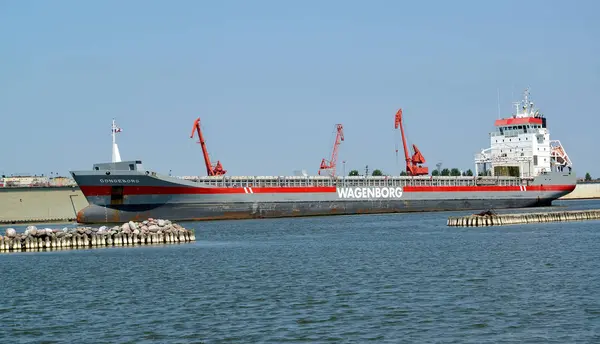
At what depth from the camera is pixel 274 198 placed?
67562 millimetres

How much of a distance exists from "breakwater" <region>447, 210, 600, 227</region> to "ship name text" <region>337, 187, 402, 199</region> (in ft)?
49.7

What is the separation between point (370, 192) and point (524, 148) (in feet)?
66.8

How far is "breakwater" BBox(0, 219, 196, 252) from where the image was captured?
1667 inches

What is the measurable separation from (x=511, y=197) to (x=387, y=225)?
81.0ft

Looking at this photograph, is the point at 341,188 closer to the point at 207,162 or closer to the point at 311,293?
the point at 207,162

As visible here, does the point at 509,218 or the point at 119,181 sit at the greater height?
the point at 119,181

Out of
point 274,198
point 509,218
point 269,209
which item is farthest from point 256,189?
point 509,218

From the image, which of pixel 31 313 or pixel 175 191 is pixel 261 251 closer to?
pixel 31 313

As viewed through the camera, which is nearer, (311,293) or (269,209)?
(311,293)

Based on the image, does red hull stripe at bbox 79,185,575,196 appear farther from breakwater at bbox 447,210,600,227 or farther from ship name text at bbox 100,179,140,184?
breakwater at bbox 447,210,600,227

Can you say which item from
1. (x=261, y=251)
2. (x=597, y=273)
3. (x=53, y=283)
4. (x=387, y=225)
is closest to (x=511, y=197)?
(x=387, y=225)

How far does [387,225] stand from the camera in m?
59.6

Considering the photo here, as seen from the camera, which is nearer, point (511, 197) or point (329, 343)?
point (329, 343)

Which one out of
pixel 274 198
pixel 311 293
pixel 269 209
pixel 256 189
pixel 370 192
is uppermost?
pixel 256 189
